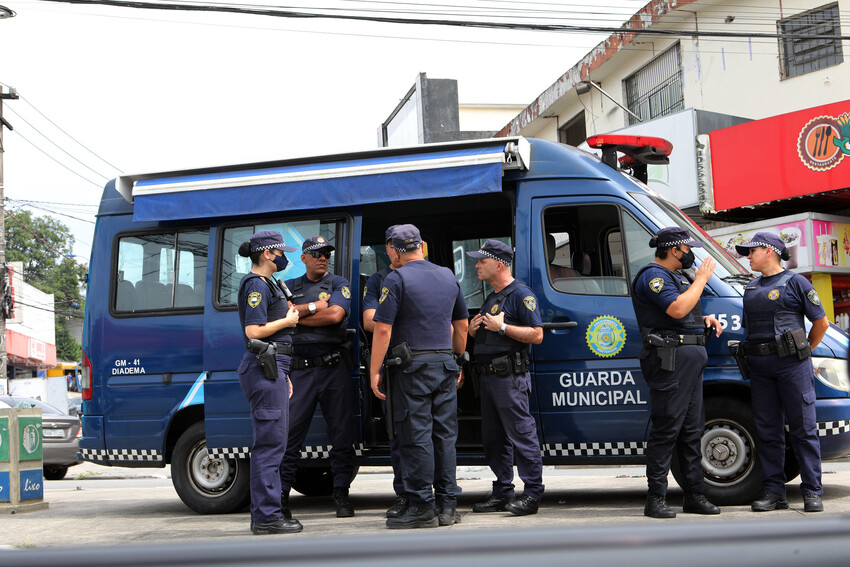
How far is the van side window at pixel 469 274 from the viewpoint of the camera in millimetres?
8047

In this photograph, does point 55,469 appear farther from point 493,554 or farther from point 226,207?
point 493,554

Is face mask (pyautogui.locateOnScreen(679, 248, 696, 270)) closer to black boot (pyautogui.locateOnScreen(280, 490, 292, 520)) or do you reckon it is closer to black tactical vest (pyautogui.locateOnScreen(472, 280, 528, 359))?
black tactical vest (pyautogui.locateOnScreen(472, 280, 528, 359))

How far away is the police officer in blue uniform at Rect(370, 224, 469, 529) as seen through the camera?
5730 mm

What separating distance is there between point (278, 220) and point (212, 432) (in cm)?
170

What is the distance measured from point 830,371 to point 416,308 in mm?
2812

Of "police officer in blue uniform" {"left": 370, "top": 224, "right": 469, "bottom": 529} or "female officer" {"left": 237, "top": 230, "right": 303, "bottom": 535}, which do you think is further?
"female officer" {"left": 237, "top": 230, "right": 303, "bottom": 535}

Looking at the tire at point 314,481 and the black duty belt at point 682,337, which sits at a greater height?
the black duty belt at point 682,337

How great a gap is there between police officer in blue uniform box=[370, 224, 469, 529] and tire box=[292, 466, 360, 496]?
2.56 m

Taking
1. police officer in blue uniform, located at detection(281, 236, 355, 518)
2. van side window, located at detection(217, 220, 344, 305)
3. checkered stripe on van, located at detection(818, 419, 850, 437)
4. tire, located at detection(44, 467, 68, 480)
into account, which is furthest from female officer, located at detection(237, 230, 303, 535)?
tire, located at detection(44, 467, 68, 480)

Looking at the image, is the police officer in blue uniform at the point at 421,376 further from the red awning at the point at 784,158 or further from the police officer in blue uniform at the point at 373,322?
the red awning at the point at 784,158

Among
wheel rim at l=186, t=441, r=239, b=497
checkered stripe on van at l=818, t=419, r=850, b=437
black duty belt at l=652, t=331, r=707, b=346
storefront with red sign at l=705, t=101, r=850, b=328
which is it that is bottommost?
wheel rim at l=186, t=441, r=239, b=497

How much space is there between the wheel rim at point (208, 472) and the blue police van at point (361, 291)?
0.01m

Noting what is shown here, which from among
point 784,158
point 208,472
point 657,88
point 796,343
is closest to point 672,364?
point 796,343

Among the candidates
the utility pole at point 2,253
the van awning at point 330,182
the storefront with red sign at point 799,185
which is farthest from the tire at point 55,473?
the storefront with red sign at point 799,185
